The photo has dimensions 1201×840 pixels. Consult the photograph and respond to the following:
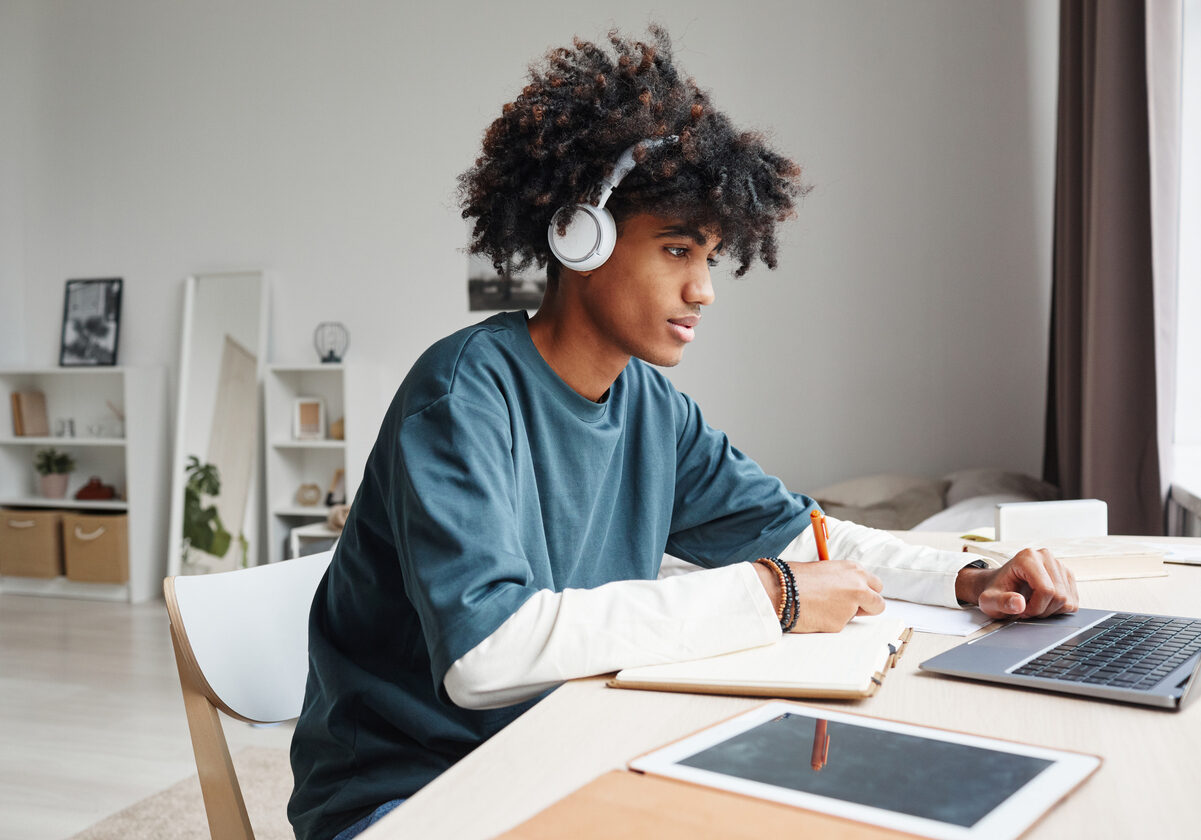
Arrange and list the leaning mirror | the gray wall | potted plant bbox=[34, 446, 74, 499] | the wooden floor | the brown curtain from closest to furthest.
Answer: the brown curtain < the wooden floor < the gray wall < the leaning mirror < potted plant bbox=[34, 446, 74, 499]

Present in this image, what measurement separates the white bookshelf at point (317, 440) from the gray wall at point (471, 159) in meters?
0.18

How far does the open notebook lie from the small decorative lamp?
420 cm

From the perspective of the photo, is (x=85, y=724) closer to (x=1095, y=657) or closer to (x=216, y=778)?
(x=216, y=778)

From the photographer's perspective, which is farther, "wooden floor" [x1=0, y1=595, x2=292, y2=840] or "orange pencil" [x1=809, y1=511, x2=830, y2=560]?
"wooden floor" [x1=0, y1=595, x2=292, y2=840]

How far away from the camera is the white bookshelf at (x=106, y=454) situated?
16.4ft

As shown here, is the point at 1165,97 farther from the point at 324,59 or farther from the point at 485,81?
the point at 324,59

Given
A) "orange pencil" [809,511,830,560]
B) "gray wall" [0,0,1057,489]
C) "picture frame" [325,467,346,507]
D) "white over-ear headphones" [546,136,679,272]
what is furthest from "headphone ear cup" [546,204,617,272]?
"picture frame" [325,467,346,507]

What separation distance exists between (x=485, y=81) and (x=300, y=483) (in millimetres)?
2129

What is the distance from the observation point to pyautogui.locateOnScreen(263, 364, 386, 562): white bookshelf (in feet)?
15.5

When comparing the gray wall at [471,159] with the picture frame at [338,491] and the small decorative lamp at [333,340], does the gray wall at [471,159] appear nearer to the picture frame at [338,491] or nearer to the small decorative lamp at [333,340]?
the small decorative lamp at [333,340]

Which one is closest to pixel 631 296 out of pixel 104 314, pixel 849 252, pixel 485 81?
pixel 849 252

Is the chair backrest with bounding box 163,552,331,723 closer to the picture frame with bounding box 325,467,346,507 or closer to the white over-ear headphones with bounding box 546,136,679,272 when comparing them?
the white over-ear headphones with bounding box 546,136,679,272

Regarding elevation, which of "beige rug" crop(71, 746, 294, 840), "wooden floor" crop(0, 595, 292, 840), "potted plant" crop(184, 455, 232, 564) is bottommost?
"wooden floor" crop(0, 595, 292, 840)

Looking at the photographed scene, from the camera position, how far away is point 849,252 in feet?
13.4
